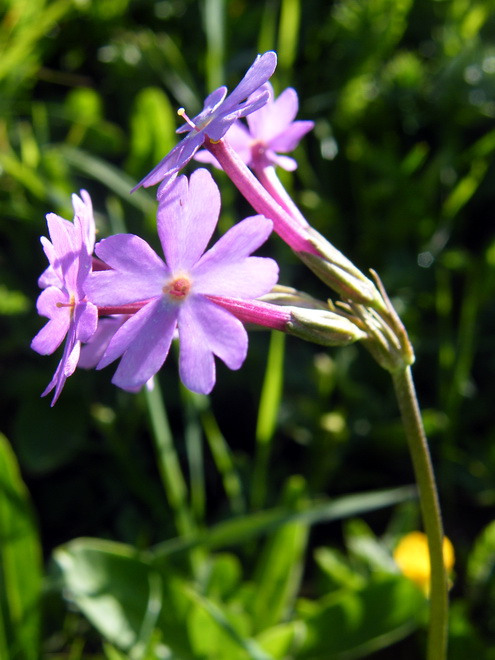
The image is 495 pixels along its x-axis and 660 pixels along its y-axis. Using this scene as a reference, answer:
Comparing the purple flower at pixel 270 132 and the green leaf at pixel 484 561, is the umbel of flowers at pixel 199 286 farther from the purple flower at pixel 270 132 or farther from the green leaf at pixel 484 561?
the green leaf at pixel 484 561

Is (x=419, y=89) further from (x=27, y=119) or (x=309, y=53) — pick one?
(x=27, y=119)

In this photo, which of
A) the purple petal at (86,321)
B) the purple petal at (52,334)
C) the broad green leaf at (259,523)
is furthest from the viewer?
the broad green leaf at (259,523)

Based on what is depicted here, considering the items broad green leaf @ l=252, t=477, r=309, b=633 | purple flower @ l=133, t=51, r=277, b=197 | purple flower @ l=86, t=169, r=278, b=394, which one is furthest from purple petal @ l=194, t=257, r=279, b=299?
broad green leaf @ l=252, t=477, r=309, b=633

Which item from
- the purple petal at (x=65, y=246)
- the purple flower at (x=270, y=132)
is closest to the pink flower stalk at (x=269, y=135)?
the purple flower at (x=270, y=132)

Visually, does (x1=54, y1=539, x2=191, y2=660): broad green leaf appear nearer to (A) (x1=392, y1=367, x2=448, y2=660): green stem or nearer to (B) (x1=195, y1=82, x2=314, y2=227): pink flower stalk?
(A) (x1=392, y1=367, x2=448, y2=660): green stem

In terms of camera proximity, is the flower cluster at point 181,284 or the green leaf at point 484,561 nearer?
the flower cluster at point 181,284
